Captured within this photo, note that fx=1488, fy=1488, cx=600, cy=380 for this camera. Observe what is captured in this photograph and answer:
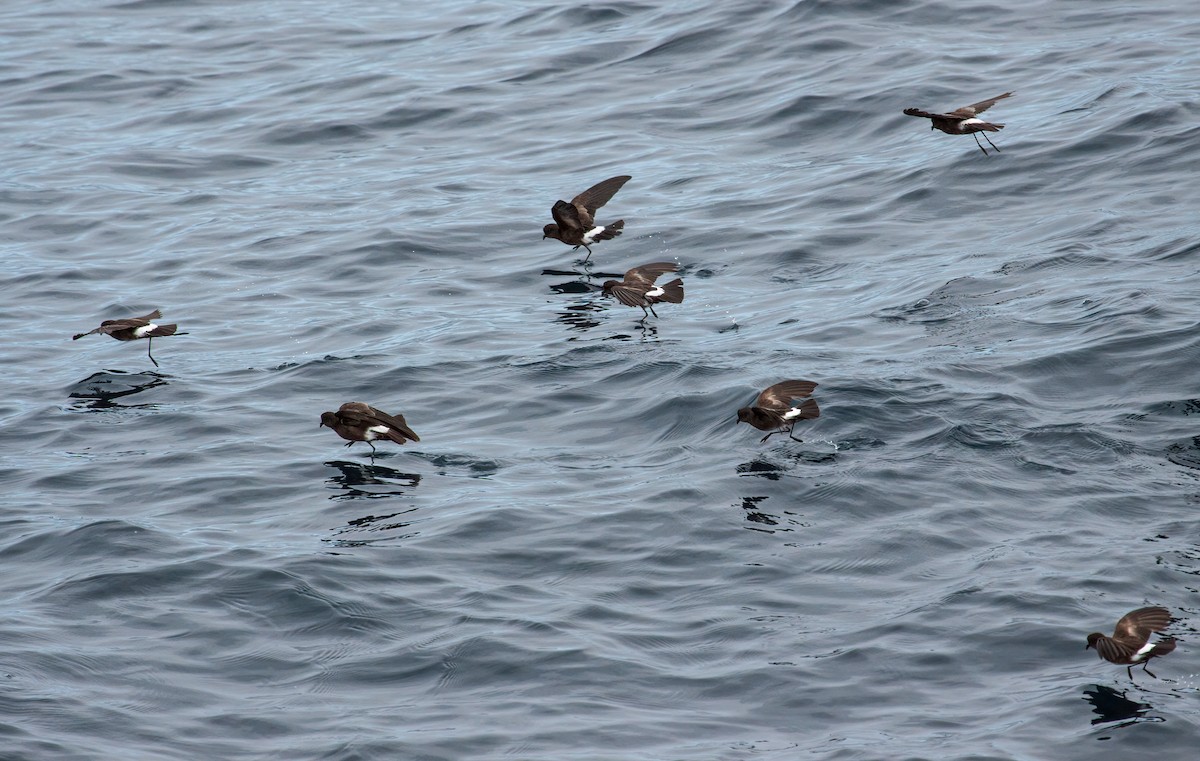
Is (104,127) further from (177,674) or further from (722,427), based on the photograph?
(177,674)

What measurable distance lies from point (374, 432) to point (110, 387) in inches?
135

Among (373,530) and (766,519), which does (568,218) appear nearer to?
(373,530)

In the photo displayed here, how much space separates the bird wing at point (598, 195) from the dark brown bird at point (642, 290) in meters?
1.73

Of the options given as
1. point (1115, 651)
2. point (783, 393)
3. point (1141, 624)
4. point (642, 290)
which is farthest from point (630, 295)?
point (1115, 651)

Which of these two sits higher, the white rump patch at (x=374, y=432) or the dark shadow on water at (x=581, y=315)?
the white rump patch at (x=374, y=432)

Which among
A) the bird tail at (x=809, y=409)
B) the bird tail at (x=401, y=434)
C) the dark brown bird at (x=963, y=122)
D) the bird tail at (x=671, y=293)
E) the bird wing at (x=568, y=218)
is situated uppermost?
the dark brown bird at (x=963, y=122)

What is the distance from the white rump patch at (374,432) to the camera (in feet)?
34.3

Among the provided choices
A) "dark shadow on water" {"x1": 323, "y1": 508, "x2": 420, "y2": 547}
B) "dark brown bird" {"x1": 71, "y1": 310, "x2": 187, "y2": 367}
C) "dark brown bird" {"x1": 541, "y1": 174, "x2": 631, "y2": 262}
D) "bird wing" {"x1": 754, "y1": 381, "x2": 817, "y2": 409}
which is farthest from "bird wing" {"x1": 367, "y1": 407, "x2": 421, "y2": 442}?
"dark brown bird" {"x1": 541, "y1": 174, "x2": 631, "y2": 262}

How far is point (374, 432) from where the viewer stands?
10.5 metres

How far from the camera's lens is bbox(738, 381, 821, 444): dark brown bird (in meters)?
9.88

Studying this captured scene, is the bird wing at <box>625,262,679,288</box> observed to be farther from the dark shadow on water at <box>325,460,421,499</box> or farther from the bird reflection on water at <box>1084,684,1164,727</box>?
the bird reflection on water at <box>1084,684,1164,727</box>

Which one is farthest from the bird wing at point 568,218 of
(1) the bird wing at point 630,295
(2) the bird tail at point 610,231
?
(1) the bird wing at point 630,295

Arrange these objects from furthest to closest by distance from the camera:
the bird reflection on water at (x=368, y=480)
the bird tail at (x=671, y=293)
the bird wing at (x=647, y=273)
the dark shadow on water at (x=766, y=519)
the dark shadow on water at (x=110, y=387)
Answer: the bird wing at (x=647, y=273) < the bird tail at (x=671, y=293) < the dark shadow on water at (x=110, y=387) < the bird reflection on water at (x=368, y=480) < the dark shadow on water at (x=766, y=519)

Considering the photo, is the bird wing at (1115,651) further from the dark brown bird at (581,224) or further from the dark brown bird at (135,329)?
the dark brown bird at (135,329)
